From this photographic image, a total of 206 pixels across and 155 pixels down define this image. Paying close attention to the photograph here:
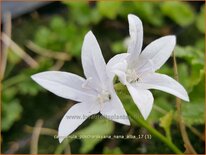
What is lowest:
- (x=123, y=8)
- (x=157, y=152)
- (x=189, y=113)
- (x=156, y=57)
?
(x=157, y=152)

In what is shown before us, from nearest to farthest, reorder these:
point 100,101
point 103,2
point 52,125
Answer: point 100,101, point 52,125, point 103,2

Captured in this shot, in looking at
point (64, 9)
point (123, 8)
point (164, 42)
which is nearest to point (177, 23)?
point (123, 8)

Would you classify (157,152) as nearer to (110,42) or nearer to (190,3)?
(110,42)

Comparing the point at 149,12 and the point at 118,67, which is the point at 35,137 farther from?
the point at 118,67

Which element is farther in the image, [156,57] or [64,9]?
[64,9]

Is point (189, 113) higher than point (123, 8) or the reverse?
the reverse

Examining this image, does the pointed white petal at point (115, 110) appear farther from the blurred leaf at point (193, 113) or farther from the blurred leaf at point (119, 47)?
the blurred leaf at point (119, 47)

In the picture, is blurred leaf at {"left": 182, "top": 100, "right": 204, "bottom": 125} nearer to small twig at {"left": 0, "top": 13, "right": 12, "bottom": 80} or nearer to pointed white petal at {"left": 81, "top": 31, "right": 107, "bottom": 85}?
pointed white petal at {"left": 81, "top": 31, "right": 107, "bottom": 85}
